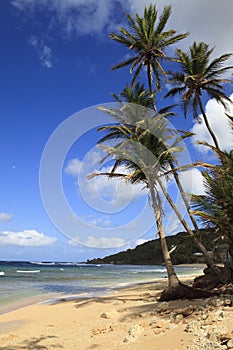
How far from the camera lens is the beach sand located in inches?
234

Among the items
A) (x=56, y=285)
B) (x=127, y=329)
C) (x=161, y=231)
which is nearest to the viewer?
(x=127, y=329)

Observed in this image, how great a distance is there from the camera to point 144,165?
43.7 ft

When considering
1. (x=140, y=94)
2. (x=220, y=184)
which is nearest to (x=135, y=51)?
(x=140, y=94)

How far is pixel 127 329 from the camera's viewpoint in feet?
25.0

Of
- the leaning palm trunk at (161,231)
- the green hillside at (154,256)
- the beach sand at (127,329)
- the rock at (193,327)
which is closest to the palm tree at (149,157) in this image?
the leaning palm trunk at (161,231)

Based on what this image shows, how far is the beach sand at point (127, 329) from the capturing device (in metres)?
5.93

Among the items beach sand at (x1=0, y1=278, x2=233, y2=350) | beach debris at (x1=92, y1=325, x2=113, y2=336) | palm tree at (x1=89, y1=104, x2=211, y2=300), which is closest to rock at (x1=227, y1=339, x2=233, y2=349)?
beach sand at (x1=0, y1=278, x2=233, y2=350)

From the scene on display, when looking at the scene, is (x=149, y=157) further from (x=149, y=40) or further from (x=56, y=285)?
(x=56, y=285)

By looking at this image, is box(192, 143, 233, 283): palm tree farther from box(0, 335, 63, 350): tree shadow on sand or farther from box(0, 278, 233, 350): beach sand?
box(0, 335, 63, 350): tree shadow on sand

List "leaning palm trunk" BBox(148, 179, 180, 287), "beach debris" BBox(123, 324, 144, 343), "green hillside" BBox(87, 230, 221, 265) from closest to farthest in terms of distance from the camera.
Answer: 1. "beach debris" BBox(123, 324, 144, 343)
2. "leaning palm trunk" BBox(148, 179, 180, 287)
3. "green hillside" BBox(87, 230, 221, 265)

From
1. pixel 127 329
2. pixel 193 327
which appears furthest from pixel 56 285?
pixel 193 327

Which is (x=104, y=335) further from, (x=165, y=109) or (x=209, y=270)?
(x=165, y=109)

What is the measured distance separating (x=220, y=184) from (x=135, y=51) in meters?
11.4

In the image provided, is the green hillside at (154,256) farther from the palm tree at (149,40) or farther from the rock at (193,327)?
the rock at (193,327)
